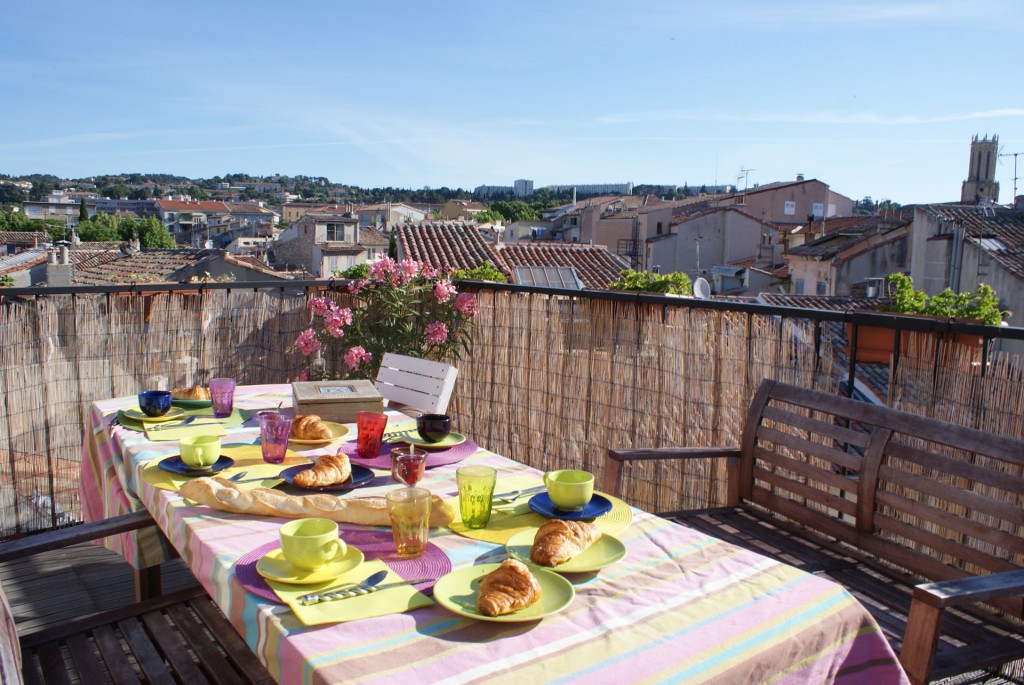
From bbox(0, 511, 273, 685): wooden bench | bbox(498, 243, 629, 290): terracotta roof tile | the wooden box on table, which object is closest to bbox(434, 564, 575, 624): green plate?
bbox(0, 511, 273, 685): wooden bench

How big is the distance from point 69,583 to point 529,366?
2180 mm

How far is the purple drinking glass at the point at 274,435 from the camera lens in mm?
1827

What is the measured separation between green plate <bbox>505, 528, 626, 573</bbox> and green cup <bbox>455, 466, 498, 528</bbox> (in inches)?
3.2

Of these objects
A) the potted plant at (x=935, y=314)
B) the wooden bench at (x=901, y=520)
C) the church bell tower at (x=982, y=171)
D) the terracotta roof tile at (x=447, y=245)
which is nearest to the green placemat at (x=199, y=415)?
the wooden bench at (x=901, y=520)

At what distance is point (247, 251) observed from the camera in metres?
45.7

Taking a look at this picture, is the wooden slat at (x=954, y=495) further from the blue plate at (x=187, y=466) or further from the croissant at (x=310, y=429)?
the blue plate at (x=187, y=466)

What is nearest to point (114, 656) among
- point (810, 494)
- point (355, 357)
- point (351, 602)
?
point (351, 602)

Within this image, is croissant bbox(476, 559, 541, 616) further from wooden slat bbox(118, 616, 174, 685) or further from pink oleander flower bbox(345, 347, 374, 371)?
pink oleander flower bbox(345, 347, 374, 371)

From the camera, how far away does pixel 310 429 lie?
207 centimetres

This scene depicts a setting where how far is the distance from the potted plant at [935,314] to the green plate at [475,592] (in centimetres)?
167

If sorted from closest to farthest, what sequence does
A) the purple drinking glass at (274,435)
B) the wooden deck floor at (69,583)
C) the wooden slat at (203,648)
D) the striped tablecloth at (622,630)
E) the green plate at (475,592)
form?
the striped tablecloth at (622,630) < the green plate at (475,592) < the wooden slat at (203,648) < the purple drinking glass at (274,435) < the wooden deck floor at (69,583)

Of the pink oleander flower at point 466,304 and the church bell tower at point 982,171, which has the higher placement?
the church bell tower at point 982,171

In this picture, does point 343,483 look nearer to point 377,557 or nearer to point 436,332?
point 377,557

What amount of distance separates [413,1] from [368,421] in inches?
395
